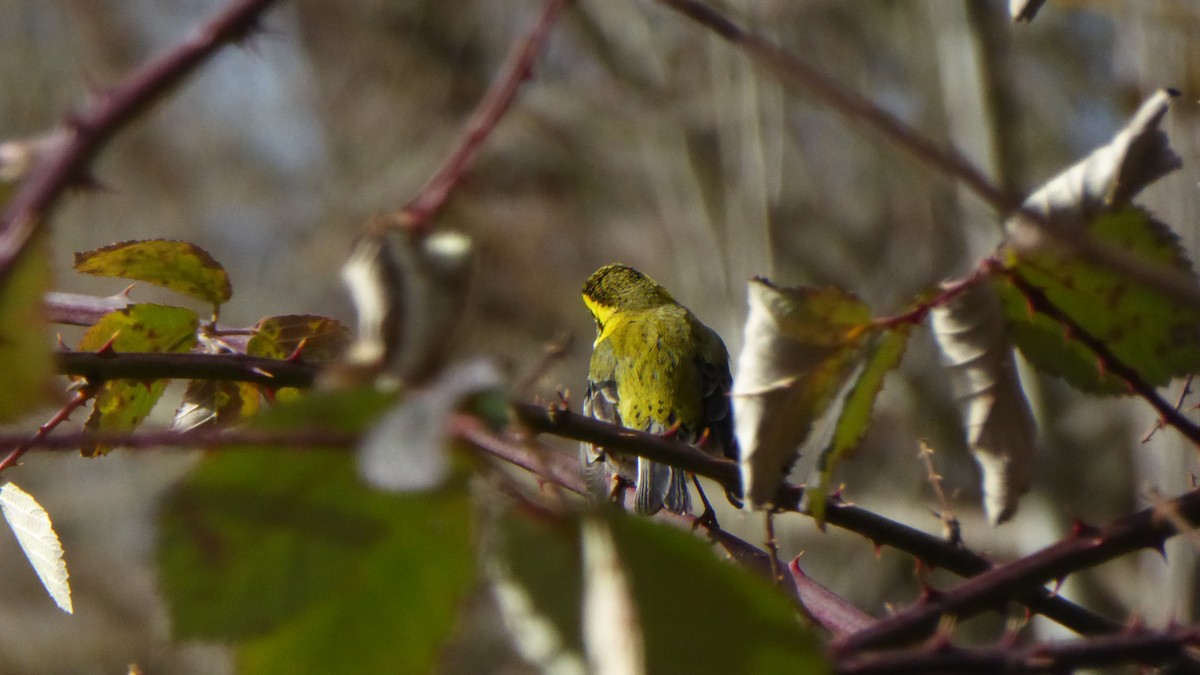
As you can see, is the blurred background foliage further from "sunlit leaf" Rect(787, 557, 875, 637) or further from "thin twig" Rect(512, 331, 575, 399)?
"thin twig" Rect(512, 331, 575, 399)

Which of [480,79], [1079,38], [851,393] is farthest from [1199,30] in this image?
[480,79]

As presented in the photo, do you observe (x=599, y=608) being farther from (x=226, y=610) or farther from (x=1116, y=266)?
(x=1116, y=266)

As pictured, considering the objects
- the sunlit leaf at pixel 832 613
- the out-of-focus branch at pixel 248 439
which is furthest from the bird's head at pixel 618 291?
the out-of-focus branch at pixel 248 439

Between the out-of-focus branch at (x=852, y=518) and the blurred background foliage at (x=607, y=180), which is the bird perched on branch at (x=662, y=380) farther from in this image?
the blurred background foliage at (x=607, y=180)

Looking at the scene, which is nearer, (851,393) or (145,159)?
(851,393)

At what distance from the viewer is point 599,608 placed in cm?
65

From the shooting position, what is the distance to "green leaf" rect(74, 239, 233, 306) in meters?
1.37

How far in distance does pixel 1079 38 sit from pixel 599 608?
11.4 meters

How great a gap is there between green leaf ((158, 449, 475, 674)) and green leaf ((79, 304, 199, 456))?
720mm

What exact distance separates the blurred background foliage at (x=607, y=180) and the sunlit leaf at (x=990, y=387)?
5.87 meters

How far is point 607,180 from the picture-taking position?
39.2 feet

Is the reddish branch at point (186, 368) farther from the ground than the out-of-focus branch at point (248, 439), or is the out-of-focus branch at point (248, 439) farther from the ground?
the reddish branch at point (186, 368)

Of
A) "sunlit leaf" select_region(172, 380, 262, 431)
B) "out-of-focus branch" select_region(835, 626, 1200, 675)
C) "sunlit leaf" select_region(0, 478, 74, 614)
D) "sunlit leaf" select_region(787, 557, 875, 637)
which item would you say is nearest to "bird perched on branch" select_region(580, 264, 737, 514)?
"sunlit leaf" select_region(172, 380, 262, 431)

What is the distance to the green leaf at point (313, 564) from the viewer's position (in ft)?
2.28
